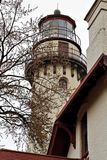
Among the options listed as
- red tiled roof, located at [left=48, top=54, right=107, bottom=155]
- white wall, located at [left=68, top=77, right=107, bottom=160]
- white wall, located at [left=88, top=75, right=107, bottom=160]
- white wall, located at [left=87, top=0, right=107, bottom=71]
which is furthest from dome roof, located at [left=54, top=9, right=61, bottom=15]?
white wall, located at [left=88, top=75, right=107, bottom=160]

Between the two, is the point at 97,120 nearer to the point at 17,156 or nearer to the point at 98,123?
the point at 98,123

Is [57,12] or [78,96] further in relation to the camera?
[57,12]

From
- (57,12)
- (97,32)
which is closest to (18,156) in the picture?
(97,32)

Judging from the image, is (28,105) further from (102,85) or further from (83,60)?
(83,60)

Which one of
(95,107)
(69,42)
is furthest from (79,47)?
(95,107)

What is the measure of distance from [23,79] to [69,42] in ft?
72.6

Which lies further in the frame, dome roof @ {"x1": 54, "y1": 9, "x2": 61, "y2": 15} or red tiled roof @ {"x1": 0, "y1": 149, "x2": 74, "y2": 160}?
dome roof @ {"x1": 54, "y1": 9, "x2": 61, "y2": 15}

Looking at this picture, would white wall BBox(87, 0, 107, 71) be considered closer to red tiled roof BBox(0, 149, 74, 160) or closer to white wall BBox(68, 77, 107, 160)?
white wall BBox(68, 77, 107, 160)

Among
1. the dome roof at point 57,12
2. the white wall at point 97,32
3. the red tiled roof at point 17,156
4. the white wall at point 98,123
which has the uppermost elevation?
the dome roof at point 57,12

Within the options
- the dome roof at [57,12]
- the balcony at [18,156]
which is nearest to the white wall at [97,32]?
the balcony at [18,156]

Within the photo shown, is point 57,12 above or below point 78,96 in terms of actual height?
above

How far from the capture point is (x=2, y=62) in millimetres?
14875

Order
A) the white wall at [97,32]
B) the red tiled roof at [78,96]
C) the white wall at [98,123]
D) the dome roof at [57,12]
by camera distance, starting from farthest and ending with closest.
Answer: the dome roof at [57,12] < the white wall at [97,32] < the red tiled roof at [78,96] < the white wall at [98,123]

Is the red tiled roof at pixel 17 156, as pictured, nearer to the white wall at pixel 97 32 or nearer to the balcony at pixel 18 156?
the balcony at pixel 18 156
